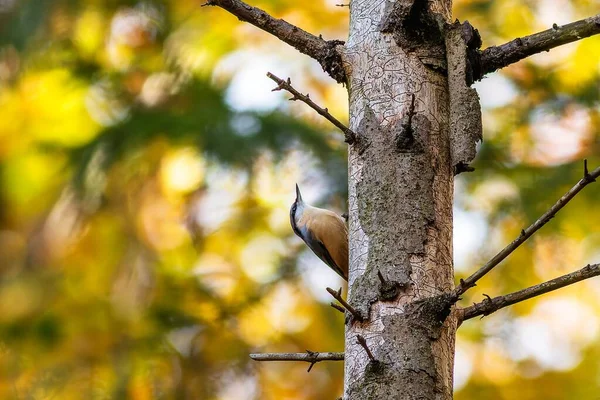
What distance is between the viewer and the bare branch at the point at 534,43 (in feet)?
7.13

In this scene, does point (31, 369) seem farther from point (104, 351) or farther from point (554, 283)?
point (554, 283)

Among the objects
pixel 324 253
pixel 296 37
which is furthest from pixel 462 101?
pixel 324 253

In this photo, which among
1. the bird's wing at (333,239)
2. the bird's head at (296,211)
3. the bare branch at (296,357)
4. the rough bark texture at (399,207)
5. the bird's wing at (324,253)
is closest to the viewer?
the rough bark texture at (399,207)

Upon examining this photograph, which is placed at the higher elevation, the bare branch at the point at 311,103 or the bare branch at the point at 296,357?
the bare branch at the point at 311,103

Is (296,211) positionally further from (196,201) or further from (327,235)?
(196,201)

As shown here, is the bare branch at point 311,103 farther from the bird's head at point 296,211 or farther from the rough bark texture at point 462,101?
the bird's head at point 296,211

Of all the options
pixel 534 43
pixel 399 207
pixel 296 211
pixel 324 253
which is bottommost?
pixel 399 207

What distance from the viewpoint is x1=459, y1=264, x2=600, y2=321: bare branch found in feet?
6.29

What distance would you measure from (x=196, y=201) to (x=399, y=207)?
18.8 ft

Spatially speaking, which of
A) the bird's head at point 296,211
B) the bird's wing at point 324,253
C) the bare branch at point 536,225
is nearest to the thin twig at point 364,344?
the bare branch at point 536,225

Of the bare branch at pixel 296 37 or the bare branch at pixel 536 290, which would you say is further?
the bare branch at pixel 296 37

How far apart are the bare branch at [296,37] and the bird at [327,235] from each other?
1.60m

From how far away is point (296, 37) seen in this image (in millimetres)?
2373

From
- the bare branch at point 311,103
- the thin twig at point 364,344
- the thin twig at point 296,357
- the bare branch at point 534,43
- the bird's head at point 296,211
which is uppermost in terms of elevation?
the bird's head at point 296,211
